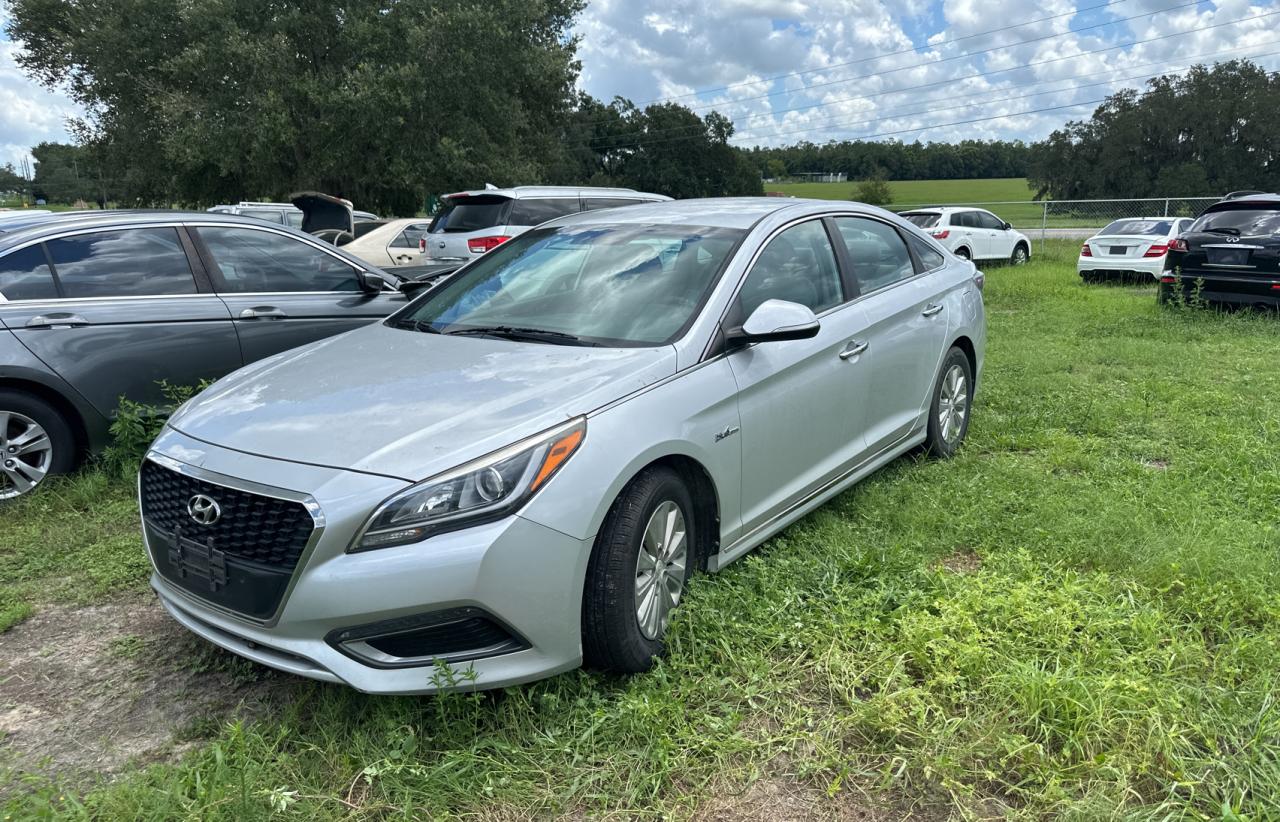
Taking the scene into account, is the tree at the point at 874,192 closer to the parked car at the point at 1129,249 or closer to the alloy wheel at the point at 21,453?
the parked car at the point at 1129,249

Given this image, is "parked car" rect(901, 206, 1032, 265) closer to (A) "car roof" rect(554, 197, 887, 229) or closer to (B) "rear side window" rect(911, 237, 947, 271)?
(B) "rear side window" rect(911, 237, 947, 271)

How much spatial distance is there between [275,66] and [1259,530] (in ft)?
78.9

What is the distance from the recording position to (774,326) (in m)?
3.28

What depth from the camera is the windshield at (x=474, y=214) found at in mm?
10867

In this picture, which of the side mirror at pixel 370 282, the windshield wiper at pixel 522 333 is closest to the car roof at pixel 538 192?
the side mirror at pixel 370 282

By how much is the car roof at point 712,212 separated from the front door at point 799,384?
141 millimetres

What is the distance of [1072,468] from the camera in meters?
5.03

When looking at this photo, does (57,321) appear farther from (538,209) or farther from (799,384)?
(538,209)

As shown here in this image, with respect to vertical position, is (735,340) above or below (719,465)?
above

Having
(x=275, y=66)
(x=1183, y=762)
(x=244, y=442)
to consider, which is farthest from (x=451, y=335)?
(x=275, y=66)

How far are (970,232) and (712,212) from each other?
16026mm

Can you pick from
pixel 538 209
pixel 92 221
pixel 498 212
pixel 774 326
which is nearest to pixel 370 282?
pixel 92 221

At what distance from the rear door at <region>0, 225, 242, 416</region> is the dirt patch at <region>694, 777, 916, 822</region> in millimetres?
4152

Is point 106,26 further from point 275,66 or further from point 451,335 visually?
point 451,335
